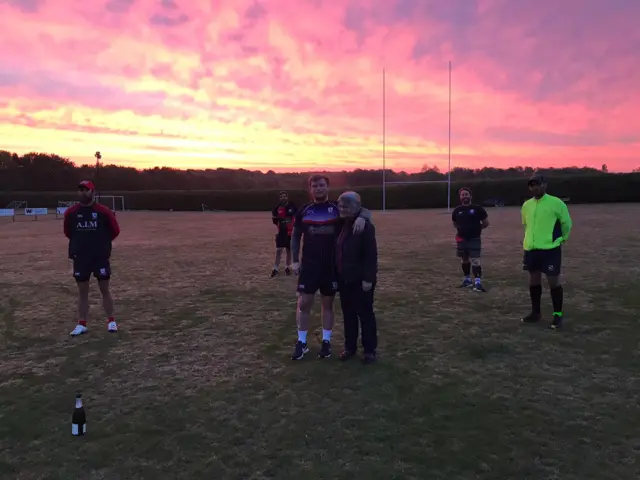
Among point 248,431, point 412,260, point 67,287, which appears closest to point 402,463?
point 248,431

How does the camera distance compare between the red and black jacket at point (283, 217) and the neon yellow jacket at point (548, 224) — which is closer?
the neon yellow jacket at point (548, 224)

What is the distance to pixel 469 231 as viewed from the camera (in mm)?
9305

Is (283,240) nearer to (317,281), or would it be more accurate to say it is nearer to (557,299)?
(317,281)

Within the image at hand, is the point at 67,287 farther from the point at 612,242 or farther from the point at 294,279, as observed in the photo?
the point at 612,242

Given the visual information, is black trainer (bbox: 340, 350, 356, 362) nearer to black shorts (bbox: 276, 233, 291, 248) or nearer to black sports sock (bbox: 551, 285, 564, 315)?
black sports sock (bbox: 551, 285, 564, 315)

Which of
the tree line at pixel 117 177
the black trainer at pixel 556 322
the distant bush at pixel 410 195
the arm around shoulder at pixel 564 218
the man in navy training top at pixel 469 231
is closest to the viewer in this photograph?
the arm around shoulder at pixel 564 218

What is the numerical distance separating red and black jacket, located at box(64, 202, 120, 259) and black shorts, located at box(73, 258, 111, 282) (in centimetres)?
7

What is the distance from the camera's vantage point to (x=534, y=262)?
653 centimetres

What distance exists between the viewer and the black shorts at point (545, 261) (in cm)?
633

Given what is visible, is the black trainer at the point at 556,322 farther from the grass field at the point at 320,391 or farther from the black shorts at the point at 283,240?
the black shorts at the point at 283,240

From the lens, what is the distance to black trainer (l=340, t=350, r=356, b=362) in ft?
17.7

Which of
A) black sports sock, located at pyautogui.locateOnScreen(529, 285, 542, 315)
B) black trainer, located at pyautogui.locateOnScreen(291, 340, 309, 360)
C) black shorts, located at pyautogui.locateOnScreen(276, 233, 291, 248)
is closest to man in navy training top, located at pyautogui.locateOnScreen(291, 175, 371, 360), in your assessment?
black trainer, located at pyautogui.locateOnScreen(291, 340, 309, 360)

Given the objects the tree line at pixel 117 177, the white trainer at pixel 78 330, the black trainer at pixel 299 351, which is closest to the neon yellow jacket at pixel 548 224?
the black trainer at pixel 299 351

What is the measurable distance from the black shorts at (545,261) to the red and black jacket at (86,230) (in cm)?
573
